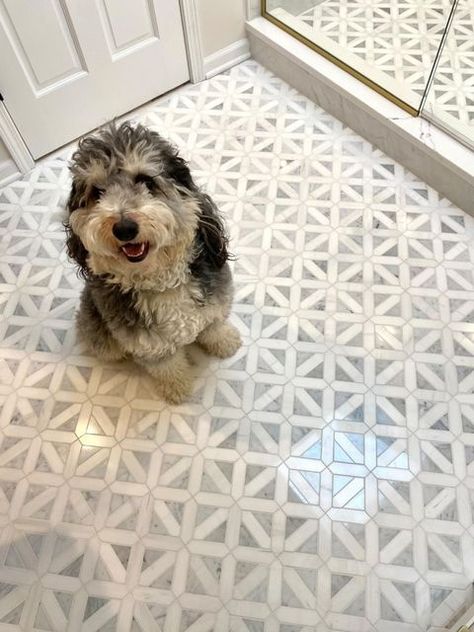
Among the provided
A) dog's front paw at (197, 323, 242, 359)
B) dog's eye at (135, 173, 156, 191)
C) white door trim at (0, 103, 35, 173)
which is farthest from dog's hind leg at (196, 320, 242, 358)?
white door trim at (0, 103, 35, 173)

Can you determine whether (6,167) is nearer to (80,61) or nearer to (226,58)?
(80,61)

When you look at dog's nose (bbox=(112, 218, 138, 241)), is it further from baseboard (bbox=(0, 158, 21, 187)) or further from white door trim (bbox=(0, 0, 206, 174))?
baseboard (bbox=(0, 158, 21, 187))

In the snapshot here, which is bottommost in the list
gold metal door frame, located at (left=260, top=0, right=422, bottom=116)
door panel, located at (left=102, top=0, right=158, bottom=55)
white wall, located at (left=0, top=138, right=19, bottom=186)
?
white wall, located at (left=0, top=138, right=19, bottom=186)

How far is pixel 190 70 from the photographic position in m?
2.56

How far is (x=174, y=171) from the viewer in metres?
1.30

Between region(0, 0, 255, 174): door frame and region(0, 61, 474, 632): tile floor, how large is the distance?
0.12 m

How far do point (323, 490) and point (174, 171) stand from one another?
3.34ft

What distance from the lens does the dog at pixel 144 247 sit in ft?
4.00

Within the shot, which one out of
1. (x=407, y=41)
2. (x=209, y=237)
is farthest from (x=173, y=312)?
(x=407, y=41)

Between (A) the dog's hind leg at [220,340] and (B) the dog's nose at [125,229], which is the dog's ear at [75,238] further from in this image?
(A) the dog's hind leg at [220,340]

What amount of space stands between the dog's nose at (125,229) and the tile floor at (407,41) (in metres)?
1.50

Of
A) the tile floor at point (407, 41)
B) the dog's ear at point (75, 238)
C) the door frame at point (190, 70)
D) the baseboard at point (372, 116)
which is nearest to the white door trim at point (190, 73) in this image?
the door frame at point (190, 70)

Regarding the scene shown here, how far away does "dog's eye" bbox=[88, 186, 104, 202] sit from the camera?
1.25 m

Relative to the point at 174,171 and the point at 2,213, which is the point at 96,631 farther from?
the point at 2,213
